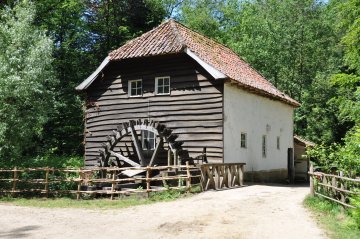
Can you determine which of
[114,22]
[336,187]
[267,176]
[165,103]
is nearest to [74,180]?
[165,103]

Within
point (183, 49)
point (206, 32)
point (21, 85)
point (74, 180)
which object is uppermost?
point (206, 32)

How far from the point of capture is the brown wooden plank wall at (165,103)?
18484 mm

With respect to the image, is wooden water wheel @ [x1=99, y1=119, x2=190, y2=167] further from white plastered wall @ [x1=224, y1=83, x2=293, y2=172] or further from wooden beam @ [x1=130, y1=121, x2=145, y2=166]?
white plastered wall @ [x1=224, y1=83, x2=293, y2=172]

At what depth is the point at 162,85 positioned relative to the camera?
20.1 metres

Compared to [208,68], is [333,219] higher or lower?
lower

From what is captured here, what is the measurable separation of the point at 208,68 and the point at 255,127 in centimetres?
477

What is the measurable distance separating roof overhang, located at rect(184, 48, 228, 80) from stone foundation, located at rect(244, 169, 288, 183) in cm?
499

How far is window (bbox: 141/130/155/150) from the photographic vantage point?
20.3 meters

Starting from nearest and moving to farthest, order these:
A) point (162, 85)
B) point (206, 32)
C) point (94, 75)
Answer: point (162, 85) < point (94, 75) < point (206, 32)

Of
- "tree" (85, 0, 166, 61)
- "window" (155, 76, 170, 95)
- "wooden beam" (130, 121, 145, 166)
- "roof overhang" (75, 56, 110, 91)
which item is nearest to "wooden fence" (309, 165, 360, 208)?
"wooden beam" (130, 121, 145, 166)

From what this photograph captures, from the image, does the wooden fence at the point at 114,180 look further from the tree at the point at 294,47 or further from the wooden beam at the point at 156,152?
the tree at the point at 294,47

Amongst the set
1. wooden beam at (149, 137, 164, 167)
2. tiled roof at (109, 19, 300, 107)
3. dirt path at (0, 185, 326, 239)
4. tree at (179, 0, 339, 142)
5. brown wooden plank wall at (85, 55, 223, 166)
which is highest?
tree at (179, 0, 339, 142)

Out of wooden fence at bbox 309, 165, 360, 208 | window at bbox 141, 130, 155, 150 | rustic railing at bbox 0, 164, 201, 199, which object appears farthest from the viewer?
window at bbox 141, 130, 155, 150

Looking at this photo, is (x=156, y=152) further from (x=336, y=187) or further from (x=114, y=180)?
(x=336, y=187)
